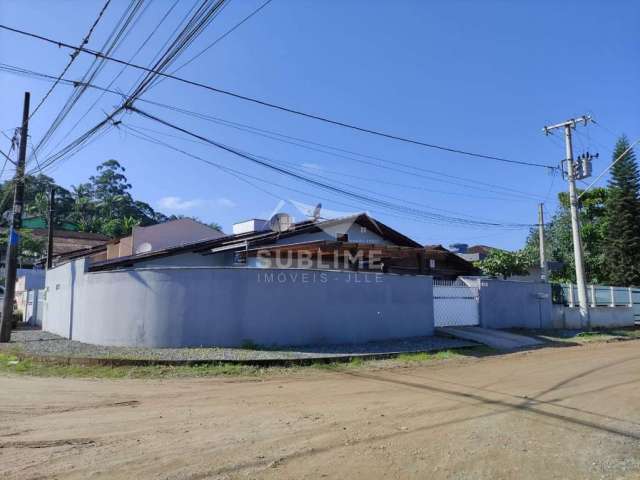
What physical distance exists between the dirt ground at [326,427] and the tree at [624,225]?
28.9m

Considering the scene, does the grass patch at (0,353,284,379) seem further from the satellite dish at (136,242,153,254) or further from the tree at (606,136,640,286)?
the tree at (606,136,640,286)

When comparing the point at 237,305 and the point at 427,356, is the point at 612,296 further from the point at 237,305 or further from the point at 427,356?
the point at 237,305

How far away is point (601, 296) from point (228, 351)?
2084 centimetres

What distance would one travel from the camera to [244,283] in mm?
12102

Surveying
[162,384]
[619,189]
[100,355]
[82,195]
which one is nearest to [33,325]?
[100,355]

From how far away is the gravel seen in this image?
424 inches

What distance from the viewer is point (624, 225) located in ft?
114

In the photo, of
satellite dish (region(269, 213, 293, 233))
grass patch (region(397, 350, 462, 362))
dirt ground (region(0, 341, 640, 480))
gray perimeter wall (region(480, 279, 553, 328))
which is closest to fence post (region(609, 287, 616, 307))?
gray perimeter wall (region(480, 279, 553, 328))

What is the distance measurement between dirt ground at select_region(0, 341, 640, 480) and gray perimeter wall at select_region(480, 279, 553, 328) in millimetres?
7777

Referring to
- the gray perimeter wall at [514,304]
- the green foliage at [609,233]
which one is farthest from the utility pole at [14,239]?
the green foliage at [609,233]

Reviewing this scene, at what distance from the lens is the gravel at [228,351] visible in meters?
10.8

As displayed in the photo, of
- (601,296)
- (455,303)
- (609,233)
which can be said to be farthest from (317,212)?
(609,233)

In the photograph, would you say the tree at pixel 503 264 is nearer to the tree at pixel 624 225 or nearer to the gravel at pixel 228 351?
the tree at pixel 624 225

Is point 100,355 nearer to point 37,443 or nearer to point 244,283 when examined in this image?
point 244,283
